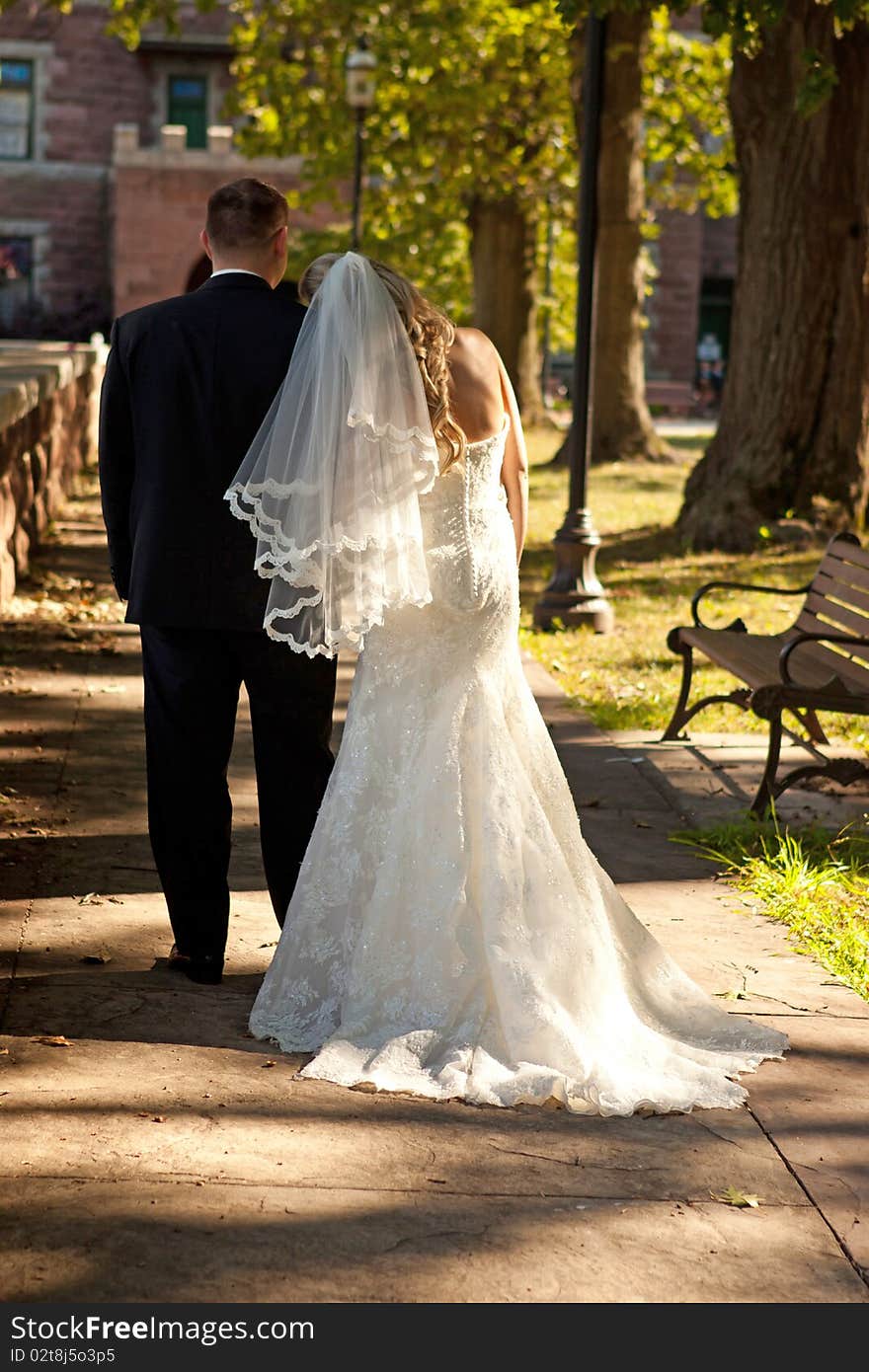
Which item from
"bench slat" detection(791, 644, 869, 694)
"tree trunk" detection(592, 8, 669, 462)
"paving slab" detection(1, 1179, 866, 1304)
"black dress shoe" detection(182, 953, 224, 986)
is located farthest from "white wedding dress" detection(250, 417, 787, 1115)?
"tree trunk" detection(592, 8, 669, 462)

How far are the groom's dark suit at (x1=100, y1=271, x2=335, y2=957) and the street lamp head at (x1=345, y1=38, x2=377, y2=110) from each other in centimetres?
1744

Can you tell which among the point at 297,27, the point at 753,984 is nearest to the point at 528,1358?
the point at 753,984

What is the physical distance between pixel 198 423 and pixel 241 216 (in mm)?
582

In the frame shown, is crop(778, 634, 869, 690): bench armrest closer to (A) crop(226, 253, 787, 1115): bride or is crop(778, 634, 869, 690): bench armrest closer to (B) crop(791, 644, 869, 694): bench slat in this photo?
(B) crop(791, 644, 869, 694): bench slat

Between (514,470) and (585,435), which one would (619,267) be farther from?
(514,470)

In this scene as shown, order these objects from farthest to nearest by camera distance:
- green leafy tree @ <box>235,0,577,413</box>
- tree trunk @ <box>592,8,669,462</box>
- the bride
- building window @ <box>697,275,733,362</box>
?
building window @ <box>697,275,733,362</box>
green leafy tree @ <box>235,0,577,413</box>
tree trunk @ <box>592,8,669,462</box>
the bride

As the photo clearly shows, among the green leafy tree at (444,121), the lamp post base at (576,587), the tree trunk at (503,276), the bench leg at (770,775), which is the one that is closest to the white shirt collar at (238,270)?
the bench leg at (770,775)

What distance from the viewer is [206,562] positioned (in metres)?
4.79

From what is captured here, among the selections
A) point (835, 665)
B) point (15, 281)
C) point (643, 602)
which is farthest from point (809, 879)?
point (15, 281)

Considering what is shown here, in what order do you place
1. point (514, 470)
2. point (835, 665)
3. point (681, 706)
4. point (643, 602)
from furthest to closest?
point (643, 602) < point (681, 706) < point (835, 665) < point (514, 470)

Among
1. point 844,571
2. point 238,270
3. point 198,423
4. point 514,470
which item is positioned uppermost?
point 238,270

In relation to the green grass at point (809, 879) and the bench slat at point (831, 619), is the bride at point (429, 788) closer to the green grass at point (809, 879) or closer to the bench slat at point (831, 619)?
the green grass at point (809, 879)

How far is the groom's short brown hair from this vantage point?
15.7 feet

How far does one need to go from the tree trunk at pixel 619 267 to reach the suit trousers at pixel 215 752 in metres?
17.3
